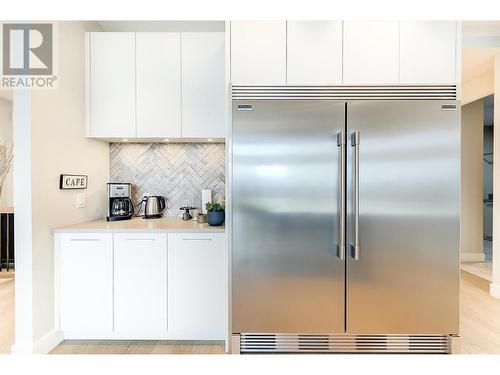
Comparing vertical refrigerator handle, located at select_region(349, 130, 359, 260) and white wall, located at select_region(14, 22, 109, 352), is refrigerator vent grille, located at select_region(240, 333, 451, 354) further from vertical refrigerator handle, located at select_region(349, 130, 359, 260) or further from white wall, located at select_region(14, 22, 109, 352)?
white wall, located at select_region(14, 22, 109, 352)

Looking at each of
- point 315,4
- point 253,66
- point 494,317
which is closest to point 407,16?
point 315,4

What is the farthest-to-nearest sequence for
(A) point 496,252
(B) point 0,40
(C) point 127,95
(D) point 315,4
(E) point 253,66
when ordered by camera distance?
1. (A) point 496,252
2. (C) point 127,95
3. (E) point 253,66
4. (B) point 0,40
5. (D) point 315,4

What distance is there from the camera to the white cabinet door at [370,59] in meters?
2.07

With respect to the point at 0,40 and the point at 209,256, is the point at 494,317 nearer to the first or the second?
the point at 209,256

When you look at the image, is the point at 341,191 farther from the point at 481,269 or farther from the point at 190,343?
the point at 481,269

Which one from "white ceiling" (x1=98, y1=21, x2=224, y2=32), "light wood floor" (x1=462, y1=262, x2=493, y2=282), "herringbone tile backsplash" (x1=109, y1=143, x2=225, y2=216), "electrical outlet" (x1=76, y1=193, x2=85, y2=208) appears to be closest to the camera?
"electrical outlet" (x1=76, y1=193, x2=85, y2=208)

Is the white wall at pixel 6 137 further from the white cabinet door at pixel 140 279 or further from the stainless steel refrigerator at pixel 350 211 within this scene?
the stainless steel refrigerator at pixel 350 211

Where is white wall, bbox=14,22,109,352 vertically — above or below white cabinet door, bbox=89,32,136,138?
below

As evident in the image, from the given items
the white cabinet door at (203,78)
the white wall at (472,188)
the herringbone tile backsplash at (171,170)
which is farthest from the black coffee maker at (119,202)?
the white wall at (472,188)

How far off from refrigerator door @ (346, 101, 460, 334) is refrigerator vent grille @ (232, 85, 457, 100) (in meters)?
0.11

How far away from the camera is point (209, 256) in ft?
7.02

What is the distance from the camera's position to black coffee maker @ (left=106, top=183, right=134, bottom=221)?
2.54 m

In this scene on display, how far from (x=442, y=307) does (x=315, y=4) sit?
2.20 meters

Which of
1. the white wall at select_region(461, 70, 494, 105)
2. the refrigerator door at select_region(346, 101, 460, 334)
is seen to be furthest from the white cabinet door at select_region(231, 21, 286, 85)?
the white wall at select_region(461, 70, 494, 105)
